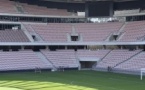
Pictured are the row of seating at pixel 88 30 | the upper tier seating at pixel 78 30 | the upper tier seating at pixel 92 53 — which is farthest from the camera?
the upper tier seating at pixel 78 30

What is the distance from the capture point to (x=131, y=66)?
51.9 metres

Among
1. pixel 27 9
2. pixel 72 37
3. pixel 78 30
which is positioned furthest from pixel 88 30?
pixel 27 9

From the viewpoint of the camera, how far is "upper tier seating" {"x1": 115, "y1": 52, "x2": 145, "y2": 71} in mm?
50650

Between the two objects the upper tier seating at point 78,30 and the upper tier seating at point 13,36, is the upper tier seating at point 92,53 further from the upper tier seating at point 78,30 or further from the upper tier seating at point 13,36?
the upper tier seating at point 13,36

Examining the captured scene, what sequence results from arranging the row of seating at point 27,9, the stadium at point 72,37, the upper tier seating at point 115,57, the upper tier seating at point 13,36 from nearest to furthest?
the stadium at point 72,37
the upper tier seating at point 115,57
the upper tier seating at point 13,36
the row of seating at point 27,9

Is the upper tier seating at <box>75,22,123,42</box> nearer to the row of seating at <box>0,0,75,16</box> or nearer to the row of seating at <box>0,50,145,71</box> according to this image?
the row of seating at <box>0,50,145,71</box>

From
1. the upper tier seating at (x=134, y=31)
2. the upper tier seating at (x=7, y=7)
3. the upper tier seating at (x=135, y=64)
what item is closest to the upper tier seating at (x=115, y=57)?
the upper tier seating at (x=135, y=64)

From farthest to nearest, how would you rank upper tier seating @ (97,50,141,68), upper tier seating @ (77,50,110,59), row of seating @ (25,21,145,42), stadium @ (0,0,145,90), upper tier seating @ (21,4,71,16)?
upper tier seating @ (21,4,71,16)
row of seating @ (25,21,145,42)
upper tier seating @ (77,50,110,59)
upper tier seating @ (97,50,141,68)
stadium @ (0,0,145,90)

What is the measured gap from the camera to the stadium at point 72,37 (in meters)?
54.5

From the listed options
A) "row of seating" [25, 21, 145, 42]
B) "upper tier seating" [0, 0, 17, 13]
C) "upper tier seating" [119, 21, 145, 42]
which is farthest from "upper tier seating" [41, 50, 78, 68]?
"upper tier seating" [0, 0, 17, 13]

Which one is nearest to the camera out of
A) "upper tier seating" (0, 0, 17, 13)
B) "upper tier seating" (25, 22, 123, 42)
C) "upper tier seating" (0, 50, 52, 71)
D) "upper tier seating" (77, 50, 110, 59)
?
"upper tier seating" (0, 50, 52, 71)

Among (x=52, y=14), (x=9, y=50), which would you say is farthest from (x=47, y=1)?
(x=9, y=50)

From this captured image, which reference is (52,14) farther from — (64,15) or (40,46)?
(40,46)

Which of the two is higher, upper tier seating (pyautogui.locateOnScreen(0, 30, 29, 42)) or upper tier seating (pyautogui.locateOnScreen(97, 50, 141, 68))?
upper tier seating (pyautogui.locateOnScreen(0, 30, 29, 42))
